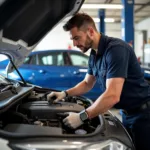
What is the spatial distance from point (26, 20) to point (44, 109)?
27.7 inches

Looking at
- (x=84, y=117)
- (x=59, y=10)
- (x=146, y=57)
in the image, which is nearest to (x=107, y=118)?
(x=84, y=117)

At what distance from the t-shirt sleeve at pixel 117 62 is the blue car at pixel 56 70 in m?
3.44

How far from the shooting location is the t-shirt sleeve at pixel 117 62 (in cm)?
192

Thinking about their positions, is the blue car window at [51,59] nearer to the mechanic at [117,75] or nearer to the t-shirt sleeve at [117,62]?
the mechanic at [117,75]

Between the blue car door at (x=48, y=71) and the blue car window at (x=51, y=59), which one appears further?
the blue car window at (x=51, y=59)

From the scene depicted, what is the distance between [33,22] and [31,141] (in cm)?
105

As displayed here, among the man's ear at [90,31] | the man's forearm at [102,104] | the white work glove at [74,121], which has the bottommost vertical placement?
the white work glove at [74,121]

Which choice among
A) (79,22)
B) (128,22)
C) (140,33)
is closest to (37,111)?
(79,22)

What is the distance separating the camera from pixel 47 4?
6.49 feet

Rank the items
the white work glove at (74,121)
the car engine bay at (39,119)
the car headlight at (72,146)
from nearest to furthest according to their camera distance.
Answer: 1. the car headlight at (72,146)
2. the car engine bay at (39,119)
3. the white work glove at (74,121)

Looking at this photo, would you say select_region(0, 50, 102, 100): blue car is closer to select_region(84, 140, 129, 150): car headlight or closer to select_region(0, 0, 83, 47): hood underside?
select_region(0, 0, 83, 47): hood underside

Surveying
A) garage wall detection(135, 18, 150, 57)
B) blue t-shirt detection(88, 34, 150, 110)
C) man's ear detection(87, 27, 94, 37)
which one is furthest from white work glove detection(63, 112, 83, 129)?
garage wall detection(135, 18, 150, 57)

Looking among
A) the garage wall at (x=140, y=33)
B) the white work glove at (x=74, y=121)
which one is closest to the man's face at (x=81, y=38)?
the white work glove at (x=74, y=121)

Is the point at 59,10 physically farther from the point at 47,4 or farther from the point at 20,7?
the point at 20,7
